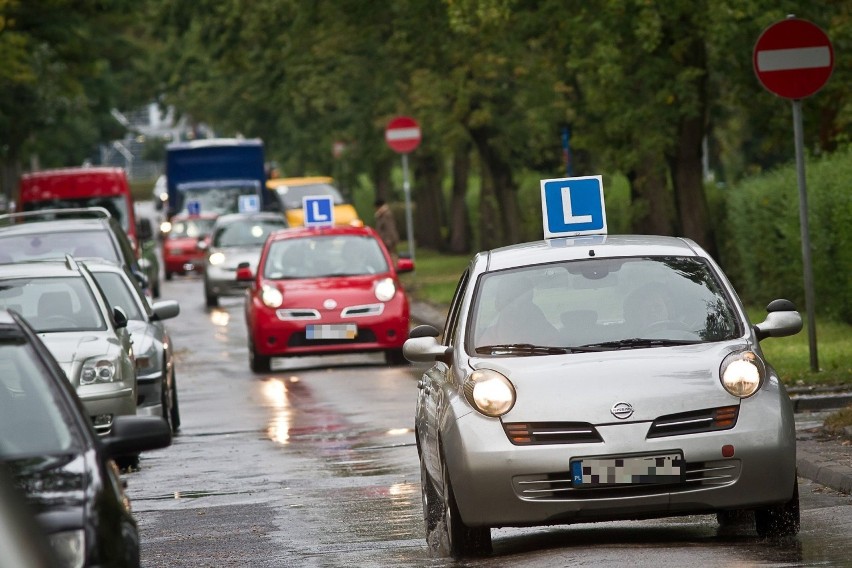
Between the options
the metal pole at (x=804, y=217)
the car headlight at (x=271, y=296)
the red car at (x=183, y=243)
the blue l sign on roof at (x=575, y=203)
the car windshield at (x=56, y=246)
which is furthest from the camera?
the red car at (x=183, y=243)

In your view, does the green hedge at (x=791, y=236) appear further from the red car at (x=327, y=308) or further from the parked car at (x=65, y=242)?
the parked car at (x=65, y=242)

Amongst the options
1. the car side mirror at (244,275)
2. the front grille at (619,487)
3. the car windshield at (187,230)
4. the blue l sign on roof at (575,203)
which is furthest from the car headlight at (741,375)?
the car windshield at (187,230)

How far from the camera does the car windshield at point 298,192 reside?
2389 inches

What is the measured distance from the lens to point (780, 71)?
1673cm

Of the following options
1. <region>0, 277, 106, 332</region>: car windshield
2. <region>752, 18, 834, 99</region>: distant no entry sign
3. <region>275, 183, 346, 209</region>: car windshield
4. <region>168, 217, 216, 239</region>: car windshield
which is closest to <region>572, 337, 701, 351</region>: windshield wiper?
<region>0, 277, 106, 332</region>: car windshield

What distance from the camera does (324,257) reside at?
2417 centimetres

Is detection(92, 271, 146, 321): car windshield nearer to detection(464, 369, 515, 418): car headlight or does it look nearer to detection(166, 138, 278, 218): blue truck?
detection(464, 369, 515, 418): car headlight

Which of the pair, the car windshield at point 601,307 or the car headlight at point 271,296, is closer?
the car windshield at point 601,307

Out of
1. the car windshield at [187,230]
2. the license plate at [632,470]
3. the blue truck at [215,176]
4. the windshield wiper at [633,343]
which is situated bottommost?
the car windshield at [187,230]

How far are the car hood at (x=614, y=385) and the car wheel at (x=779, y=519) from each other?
62cm

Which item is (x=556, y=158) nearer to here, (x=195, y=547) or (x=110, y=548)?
(x=195, y=547)

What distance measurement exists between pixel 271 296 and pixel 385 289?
127cm

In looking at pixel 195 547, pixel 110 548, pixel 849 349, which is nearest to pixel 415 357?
pixel 195 547

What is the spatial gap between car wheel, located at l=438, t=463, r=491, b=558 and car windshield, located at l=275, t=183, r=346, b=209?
50817 millimetres
